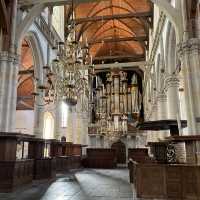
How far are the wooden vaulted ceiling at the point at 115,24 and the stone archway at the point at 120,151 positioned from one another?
10008mm

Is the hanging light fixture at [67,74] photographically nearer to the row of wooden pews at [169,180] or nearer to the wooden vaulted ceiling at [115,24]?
the row of wooden pews at [169,180]

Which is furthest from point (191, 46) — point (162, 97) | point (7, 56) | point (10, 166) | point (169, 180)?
point (162, 97)

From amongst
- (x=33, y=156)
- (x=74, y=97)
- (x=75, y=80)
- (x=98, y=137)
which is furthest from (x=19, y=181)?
(x=98, y=137)

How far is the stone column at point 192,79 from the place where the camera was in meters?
8.07

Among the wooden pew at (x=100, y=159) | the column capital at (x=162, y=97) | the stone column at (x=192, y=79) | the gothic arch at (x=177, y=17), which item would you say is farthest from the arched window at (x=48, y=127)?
the stone column at (x=192, y=79)

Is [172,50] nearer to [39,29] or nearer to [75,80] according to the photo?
[75,80]

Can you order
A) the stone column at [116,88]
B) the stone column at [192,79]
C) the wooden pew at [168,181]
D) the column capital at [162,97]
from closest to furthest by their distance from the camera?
1. the wooden pew at [168,181]
2. the stone column at [192,79]
3. the column capital at [162,97]
4. the stone column at [116,88]

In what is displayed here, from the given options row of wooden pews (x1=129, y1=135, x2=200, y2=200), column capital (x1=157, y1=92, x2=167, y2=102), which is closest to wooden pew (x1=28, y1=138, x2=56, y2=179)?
row of wooden pews (x1=129, y1=135, x2=200, y2=200)

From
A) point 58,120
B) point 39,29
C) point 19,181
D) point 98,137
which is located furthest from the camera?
point 98,137

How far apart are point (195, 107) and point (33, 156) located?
22.4 ft

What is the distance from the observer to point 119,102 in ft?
89.9

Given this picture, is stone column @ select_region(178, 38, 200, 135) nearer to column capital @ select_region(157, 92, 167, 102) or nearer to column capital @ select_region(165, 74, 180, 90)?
column capital @ select_region(165, 74, 180, 90)

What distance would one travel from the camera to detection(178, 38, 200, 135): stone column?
8.07 m

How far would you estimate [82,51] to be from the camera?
10695mm
